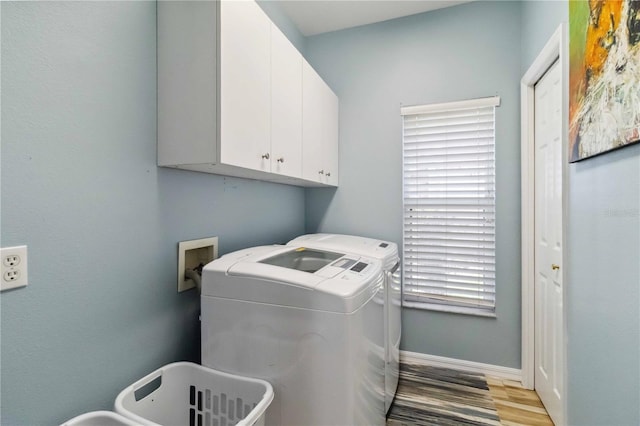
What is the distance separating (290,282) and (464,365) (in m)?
1.93

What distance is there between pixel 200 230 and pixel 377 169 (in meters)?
1.59

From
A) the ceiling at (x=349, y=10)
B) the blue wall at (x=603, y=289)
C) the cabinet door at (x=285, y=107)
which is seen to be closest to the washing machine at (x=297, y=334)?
the cabinet door at (x=285, y=107)

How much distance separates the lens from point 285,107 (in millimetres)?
1753

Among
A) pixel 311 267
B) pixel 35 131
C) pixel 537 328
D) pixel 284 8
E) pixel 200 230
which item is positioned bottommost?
pixel 537 328

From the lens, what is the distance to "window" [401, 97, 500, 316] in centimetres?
233

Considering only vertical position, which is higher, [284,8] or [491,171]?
[284,8]

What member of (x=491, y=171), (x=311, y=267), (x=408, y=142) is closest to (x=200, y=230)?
(x=311, y=267)

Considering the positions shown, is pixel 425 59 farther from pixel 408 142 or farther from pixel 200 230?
pixel 200 230

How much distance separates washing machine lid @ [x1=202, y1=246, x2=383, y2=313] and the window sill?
1.12 metres

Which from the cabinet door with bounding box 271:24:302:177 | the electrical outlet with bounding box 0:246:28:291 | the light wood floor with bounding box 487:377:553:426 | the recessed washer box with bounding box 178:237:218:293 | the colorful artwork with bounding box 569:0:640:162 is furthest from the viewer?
the light wood floor with bounding box 487:377:553:426

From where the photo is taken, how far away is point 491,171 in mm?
2314

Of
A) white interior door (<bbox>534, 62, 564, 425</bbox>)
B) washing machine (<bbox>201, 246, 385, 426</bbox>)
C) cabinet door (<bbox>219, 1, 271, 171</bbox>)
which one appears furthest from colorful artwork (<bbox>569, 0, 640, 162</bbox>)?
cabinet door (<bbox>219, 1, 271, 171</bbox>)

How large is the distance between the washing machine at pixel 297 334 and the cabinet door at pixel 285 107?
0.62 meters

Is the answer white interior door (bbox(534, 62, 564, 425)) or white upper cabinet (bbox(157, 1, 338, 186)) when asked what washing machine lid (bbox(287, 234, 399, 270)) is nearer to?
white upper cabinet (bbox(157, 1, 338, 186))
